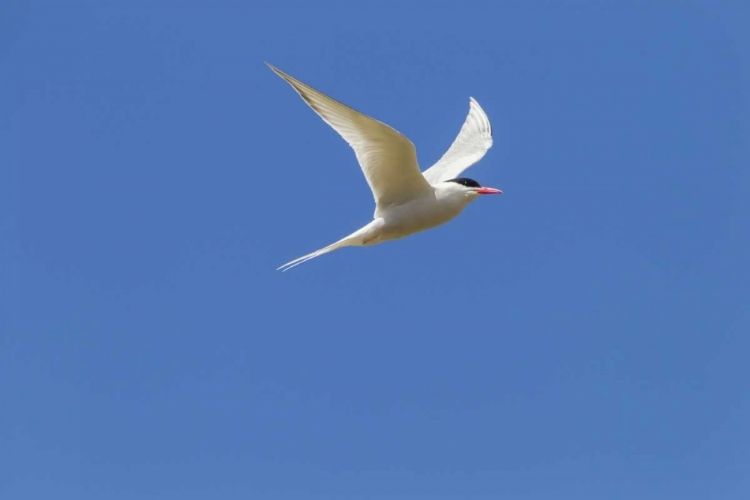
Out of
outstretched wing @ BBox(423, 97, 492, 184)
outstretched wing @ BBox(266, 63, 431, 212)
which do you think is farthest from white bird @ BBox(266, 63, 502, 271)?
outstretched wing @ BBox(423, 97, 492, 184)

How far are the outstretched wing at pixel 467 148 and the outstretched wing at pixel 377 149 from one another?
1533 mm

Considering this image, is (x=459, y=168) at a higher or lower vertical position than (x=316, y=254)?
higher

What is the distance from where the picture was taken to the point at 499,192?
11.7 m

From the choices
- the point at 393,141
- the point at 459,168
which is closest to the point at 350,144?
the point at 393,141

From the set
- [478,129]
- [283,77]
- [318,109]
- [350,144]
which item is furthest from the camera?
[478,129]

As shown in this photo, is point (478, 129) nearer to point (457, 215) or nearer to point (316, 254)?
point (457, 215)

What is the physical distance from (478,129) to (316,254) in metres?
4.09

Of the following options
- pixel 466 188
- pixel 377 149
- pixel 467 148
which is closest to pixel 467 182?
pixel 466 188

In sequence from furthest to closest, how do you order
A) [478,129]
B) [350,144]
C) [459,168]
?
[478,129] < [459,168] < [350,144]

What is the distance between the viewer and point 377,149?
36.1 ft

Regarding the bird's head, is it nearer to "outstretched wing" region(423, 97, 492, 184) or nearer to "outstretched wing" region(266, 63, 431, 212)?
"outstretched wing" region(266, 63, 431, 212)

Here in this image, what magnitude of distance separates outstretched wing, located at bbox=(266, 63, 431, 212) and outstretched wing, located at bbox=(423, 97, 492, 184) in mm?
1533

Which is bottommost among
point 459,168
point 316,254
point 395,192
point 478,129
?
point 316,254

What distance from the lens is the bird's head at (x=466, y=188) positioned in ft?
37.4
